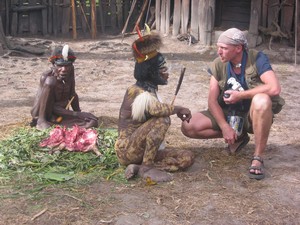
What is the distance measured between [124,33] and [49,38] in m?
2.06

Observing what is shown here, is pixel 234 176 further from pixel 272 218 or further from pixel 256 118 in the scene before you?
pixel 272 218

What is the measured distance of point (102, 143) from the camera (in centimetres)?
525

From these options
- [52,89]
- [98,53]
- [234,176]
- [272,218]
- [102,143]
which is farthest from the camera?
[98,53]

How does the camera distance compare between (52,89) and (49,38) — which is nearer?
(52,89)

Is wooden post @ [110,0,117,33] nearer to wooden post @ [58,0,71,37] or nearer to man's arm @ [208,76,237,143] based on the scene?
wooden post @ [58,0,71,37]

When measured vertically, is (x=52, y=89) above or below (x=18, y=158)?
above

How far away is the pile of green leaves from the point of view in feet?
15.1

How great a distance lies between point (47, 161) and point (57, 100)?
1450 mm

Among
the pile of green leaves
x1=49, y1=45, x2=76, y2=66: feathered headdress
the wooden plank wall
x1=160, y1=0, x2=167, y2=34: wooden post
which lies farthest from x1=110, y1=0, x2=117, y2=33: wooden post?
Answer: the pile of green leaves

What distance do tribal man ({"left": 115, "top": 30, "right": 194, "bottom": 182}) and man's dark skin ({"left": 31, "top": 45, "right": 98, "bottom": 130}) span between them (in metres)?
1.48

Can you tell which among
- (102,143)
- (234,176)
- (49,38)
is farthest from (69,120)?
(49,38)

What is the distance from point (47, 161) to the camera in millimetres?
4820

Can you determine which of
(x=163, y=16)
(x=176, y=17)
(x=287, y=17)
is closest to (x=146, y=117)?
(x=287, y=17)

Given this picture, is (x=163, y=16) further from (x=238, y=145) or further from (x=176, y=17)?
(x=238, y=145)
